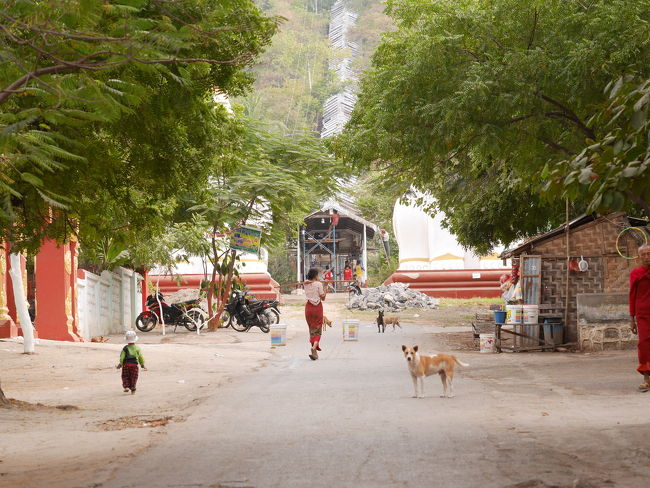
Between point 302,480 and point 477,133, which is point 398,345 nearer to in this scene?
point 477,133

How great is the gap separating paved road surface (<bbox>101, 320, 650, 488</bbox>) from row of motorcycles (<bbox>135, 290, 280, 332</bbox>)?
563 inches

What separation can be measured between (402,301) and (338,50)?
8660 centimetres

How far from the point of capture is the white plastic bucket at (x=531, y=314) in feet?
58.3

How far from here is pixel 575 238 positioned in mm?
18406

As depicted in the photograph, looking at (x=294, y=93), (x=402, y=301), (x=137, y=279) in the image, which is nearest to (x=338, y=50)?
(x=294, y=93)

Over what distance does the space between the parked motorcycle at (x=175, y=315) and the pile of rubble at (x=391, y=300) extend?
1265cm

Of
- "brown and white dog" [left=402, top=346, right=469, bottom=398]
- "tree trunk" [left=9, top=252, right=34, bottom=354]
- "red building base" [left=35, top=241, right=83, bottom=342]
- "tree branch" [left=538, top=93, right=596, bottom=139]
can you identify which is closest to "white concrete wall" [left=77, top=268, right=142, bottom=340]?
"red building base" [left=35, top=241, right=83, bottom=342]

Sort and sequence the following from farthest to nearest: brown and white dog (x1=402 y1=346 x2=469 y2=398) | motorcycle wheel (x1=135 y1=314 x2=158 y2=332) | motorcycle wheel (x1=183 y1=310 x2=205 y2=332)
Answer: motorcycle wheel (x1=135 y1=314 x2=158 y2=332), motorcycle wheel (x1=183 y1=310 x2=205 y2=332), brown and white dog (x1=402 y1=346 x2=469 y2=398)

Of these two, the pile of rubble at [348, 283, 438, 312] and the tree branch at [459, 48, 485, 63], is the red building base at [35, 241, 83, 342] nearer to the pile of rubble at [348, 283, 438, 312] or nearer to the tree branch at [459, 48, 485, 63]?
the tree branch at [459, 48, 485, 63]

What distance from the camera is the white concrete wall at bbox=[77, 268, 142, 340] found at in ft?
75.5

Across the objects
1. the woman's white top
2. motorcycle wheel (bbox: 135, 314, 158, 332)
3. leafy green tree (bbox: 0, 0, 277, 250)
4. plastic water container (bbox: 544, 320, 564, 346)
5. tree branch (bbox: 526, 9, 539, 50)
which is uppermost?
tree branch (bbox: 526, 9, 539, 50)

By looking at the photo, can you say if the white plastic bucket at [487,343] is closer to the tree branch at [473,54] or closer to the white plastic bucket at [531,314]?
the white plastic bucket at [531,314]

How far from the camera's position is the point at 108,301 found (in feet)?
89.0

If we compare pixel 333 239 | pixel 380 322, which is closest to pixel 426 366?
pixel 380 322
